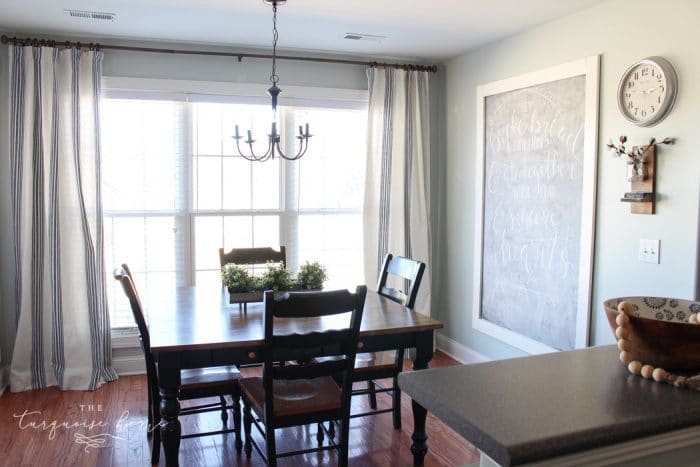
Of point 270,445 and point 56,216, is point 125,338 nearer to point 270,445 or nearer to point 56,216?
point 56,216

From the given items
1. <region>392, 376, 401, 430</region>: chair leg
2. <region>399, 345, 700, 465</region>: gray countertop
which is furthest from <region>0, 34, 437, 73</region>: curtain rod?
<region>399, 345, 700, 465</region>: gray countertop

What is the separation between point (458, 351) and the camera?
187 inches

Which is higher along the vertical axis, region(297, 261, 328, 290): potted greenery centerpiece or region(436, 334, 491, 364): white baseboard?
region(297, 261, 328, 290): potted greenery centerpiece

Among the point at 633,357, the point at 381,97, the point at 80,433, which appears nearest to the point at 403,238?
the point at 381,97

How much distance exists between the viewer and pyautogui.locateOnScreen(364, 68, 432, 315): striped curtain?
4.68 metres

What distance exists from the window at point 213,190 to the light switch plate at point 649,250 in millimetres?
2010

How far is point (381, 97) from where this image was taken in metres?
4.67

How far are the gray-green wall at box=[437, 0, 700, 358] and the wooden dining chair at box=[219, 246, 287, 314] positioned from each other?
67.3 inches

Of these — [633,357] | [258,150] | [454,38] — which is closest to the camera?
[633,357]

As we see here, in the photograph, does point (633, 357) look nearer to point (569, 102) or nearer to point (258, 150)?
point (569, 102)

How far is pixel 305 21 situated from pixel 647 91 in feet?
6.60

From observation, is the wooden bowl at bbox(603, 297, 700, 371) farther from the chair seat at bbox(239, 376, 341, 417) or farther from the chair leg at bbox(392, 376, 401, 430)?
the chair leg at bbox(392, 376, 401, 430)

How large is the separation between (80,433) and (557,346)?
284cm

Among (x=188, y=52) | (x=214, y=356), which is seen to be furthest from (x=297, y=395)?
(x=188, y=52)
